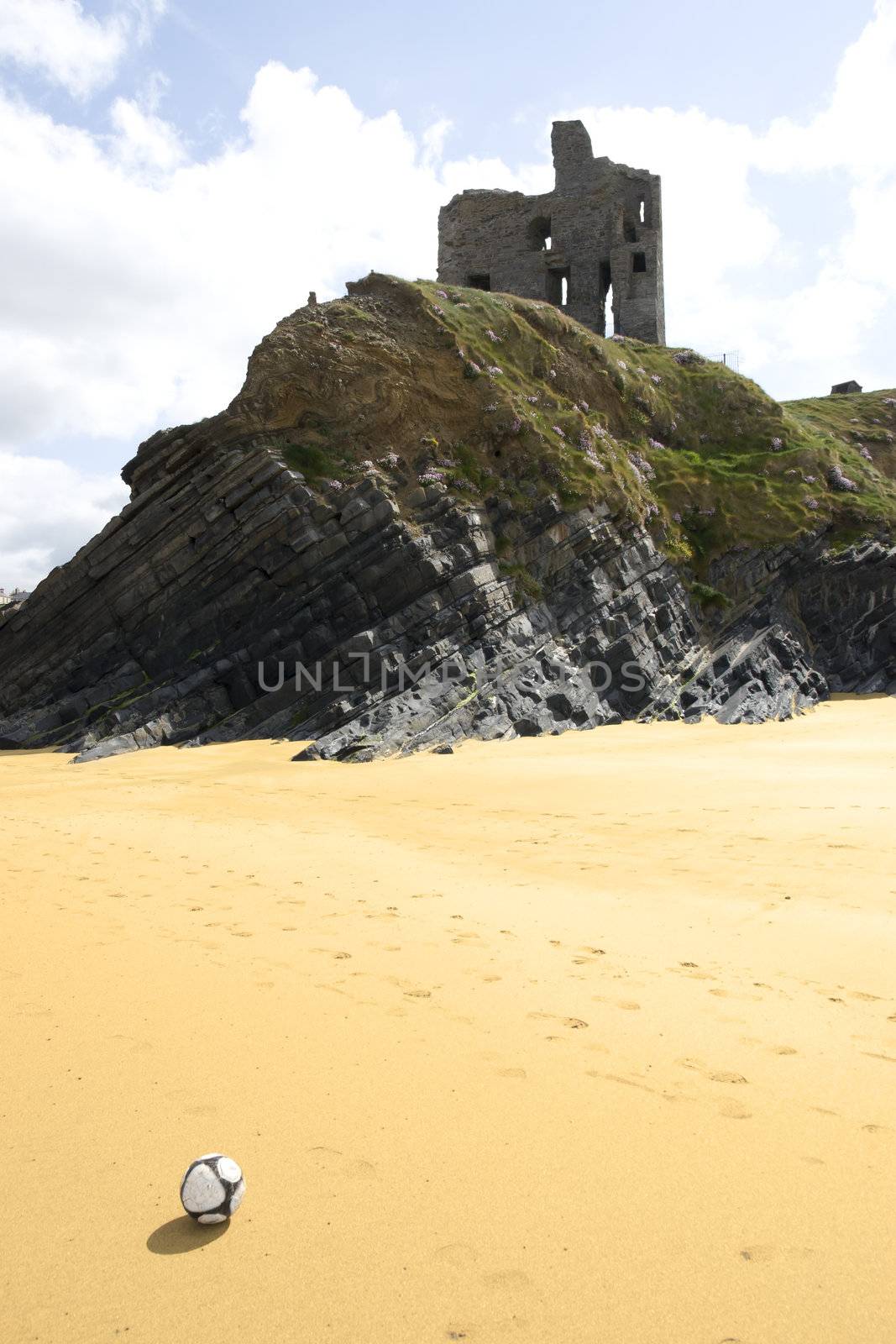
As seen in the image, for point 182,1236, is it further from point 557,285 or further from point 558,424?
point 557,285

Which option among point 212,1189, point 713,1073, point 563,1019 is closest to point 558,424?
point 563,1019

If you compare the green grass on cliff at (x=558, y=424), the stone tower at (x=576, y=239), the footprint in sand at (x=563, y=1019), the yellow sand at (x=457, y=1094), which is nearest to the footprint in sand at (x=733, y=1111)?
the yellow sand at (x=457, y=1094)

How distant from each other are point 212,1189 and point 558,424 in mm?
26843

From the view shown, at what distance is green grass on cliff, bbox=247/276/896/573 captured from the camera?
25469 millimetres

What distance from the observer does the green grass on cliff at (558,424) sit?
83.6ft

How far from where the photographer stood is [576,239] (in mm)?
42219

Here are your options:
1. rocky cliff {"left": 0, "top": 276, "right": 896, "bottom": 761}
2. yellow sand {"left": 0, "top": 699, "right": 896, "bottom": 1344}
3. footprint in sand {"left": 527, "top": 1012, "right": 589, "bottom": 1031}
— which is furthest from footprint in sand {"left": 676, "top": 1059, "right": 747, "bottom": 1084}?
rocky cliff {"left": 0, "top": 276, "right": 896, "bottom": 761}

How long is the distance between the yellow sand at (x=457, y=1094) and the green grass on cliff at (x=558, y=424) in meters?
18.2

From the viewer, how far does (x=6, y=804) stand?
42.4 feet

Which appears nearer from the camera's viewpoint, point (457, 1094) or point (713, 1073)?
point (457, 1094)

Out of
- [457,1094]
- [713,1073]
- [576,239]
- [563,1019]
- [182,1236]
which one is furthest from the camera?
[576,239]

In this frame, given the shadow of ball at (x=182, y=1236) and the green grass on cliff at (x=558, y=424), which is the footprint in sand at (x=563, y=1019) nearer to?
the shadow of ball at (x=182, y=1236)

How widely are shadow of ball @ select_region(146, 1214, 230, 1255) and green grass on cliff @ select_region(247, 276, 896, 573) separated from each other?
22.1 metres

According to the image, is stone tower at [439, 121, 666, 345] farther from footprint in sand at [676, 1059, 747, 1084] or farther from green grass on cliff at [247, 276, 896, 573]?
footprint in sand at [676, 1059, 747, 1084]
